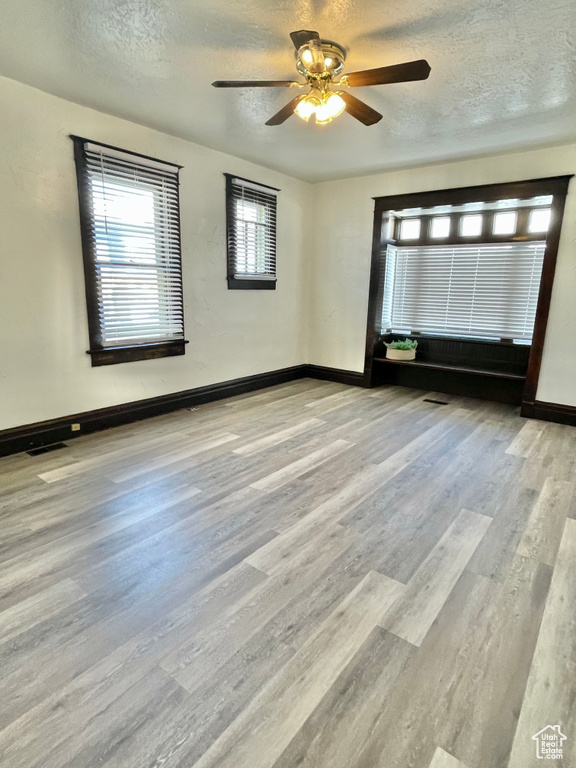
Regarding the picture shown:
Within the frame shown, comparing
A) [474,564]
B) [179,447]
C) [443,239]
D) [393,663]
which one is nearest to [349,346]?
[443,239]

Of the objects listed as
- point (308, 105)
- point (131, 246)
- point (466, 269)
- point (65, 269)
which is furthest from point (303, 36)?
point (466, 269)

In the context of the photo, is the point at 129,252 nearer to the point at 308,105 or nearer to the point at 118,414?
the point at 118,414

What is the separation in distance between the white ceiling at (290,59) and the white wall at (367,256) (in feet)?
1.53

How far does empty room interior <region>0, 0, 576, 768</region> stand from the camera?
1382 millimetres

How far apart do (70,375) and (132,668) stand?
270cm

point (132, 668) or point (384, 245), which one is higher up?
point (384, 245)

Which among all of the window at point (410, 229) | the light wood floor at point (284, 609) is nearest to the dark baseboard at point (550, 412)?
the light wood floor at point (284, 609)

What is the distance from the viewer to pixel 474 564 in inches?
80.4

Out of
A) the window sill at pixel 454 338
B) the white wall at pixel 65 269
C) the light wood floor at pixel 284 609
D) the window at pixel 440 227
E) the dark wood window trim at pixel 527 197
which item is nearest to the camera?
the light wood floor at pixel 284 609

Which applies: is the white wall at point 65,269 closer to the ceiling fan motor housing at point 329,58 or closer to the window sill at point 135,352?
the window sill at point 135,352

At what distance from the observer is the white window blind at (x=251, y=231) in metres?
4.65

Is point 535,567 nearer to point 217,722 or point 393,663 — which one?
point 393,663

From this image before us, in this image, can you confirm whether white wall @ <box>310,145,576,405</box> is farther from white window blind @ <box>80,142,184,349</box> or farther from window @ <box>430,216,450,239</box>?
white window blind @ <box>80,142,184,349</box>

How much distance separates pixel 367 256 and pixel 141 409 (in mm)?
3464
